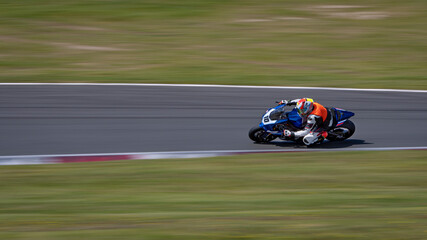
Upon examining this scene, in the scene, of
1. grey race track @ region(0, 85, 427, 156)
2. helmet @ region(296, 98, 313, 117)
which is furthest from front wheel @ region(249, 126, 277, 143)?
helmet @ region(296, 98, 313, 117)

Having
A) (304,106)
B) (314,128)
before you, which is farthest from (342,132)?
(304,106)

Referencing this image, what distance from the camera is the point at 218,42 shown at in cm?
1995

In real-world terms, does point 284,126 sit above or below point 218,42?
below

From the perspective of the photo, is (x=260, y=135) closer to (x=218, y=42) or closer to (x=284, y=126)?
(x=284, y=126)

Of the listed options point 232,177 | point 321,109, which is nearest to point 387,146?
point 321,109

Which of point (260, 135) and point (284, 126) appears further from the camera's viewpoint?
point (260, 135)

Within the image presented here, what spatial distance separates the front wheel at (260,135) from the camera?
443 inches

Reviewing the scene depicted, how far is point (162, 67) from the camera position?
17266mm

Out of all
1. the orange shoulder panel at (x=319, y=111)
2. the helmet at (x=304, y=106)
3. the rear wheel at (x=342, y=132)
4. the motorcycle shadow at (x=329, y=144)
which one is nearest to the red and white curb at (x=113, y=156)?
the motorcycle shadow at (x=329, y=144)

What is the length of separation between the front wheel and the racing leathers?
18.6 inches

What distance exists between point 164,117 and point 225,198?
18.9 feet

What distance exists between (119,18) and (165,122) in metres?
11.3

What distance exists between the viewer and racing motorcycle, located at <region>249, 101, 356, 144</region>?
11039mm

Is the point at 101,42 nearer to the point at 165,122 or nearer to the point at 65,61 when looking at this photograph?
the point at 65,61
